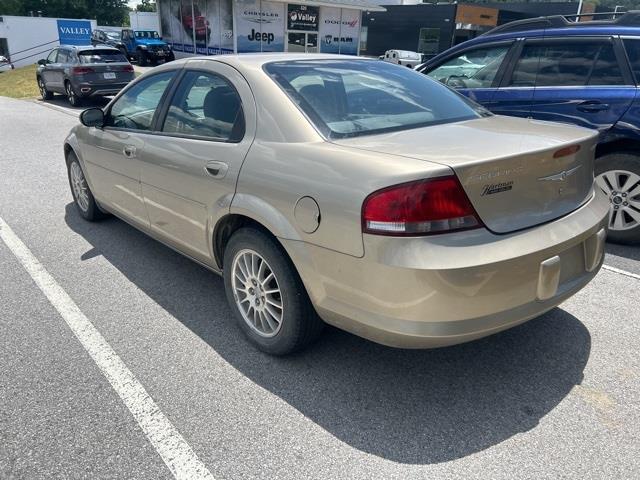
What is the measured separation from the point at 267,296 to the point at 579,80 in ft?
12.2

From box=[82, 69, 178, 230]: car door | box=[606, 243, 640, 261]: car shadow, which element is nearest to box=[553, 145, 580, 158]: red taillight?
box=[606, 243, 640, 261]: car shadow

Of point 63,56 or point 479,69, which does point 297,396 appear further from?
point 63,56

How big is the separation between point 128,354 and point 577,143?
272 centimetres

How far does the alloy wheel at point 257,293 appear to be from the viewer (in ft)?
9.32

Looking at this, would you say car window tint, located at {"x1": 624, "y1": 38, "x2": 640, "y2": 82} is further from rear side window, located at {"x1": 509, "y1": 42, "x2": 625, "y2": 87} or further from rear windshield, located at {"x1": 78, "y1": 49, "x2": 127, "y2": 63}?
rear windshield, located at {"x1": 78, "y1": 49, "x2": 127, "y2": 63}

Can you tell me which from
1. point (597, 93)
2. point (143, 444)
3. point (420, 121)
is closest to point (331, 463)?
point (143, 444)

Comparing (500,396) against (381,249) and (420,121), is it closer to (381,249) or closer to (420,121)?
(381,249)

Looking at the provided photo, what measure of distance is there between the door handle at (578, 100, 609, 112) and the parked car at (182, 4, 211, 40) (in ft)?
90.6

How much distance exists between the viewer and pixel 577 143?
104 inches

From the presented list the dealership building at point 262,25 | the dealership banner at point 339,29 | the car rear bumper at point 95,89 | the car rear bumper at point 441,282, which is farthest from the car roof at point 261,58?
the dealership banner at point 339,29

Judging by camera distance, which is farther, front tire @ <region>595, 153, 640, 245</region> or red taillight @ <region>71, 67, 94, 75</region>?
red taillight @ <region>71, 67, 94, 75</region>

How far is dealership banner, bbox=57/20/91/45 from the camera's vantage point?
28.7 meters

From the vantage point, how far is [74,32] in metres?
30.0

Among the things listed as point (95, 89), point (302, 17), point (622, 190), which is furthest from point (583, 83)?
point (302, 17)
